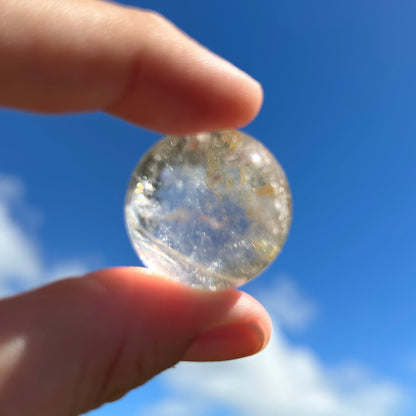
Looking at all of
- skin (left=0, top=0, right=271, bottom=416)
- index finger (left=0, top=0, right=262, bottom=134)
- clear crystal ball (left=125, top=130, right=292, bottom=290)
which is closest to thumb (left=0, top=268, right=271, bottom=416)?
skin (left=0, top=0, right=271, bottom=416)

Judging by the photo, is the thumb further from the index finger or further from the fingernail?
the index finger

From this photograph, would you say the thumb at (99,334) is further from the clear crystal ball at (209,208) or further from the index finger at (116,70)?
the index finger at (116,70)

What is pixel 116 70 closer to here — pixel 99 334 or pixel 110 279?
pixel 110 279

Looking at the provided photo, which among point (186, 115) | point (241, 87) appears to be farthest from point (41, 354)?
point (241, 87)

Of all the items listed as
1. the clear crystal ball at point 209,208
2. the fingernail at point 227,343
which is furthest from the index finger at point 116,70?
the fingernail at point 227,343

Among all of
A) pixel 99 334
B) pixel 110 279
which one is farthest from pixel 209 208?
pixel 99 334

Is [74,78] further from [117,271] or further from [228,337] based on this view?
[228,337]
